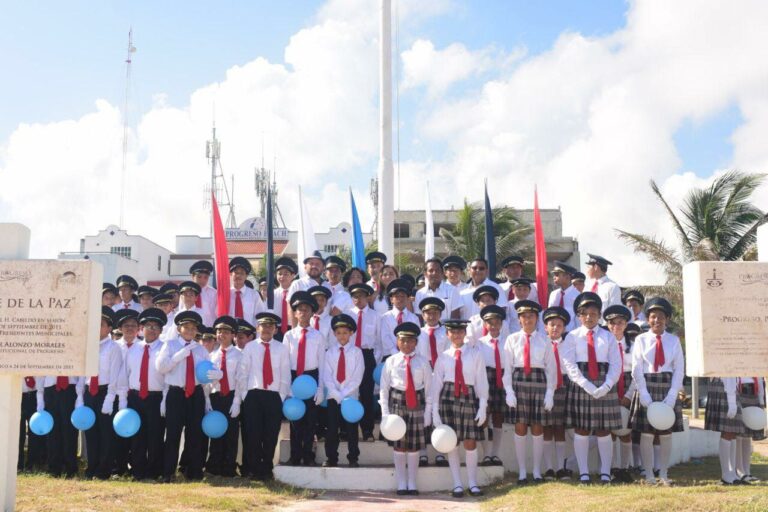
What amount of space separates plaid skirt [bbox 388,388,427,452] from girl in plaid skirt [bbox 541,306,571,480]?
1417 millimetres

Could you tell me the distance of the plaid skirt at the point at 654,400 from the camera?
28.1 feet

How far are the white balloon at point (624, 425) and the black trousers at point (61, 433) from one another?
6.28 meters

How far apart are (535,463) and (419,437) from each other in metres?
1.37

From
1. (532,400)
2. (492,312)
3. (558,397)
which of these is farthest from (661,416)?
(492,312)

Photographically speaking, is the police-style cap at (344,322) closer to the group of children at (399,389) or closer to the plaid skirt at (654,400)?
the group of children at (399,389)

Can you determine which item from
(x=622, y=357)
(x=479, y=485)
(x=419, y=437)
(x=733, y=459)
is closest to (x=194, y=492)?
(x=419, y=437)

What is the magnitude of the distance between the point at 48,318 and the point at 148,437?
2.74m

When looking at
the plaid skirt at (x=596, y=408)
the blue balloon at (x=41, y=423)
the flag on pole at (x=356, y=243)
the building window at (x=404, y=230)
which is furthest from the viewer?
the building window at (x=404, y=230)

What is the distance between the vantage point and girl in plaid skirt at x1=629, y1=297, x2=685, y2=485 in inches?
336

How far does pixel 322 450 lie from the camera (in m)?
9.23

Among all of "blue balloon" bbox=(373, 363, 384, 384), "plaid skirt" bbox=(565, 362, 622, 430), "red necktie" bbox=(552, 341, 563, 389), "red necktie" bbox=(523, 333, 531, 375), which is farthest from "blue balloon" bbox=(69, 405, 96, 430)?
"plaid skirt" bbox=(565, 362, 622, 430)

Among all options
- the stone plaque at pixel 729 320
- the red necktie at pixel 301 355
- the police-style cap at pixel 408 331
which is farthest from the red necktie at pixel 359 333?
the stone plaque at pixel 729 320

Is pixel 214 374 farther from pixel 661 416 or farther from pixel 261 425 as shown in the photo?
pixel 661 416

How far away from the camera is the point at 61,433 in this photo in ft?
30.1
